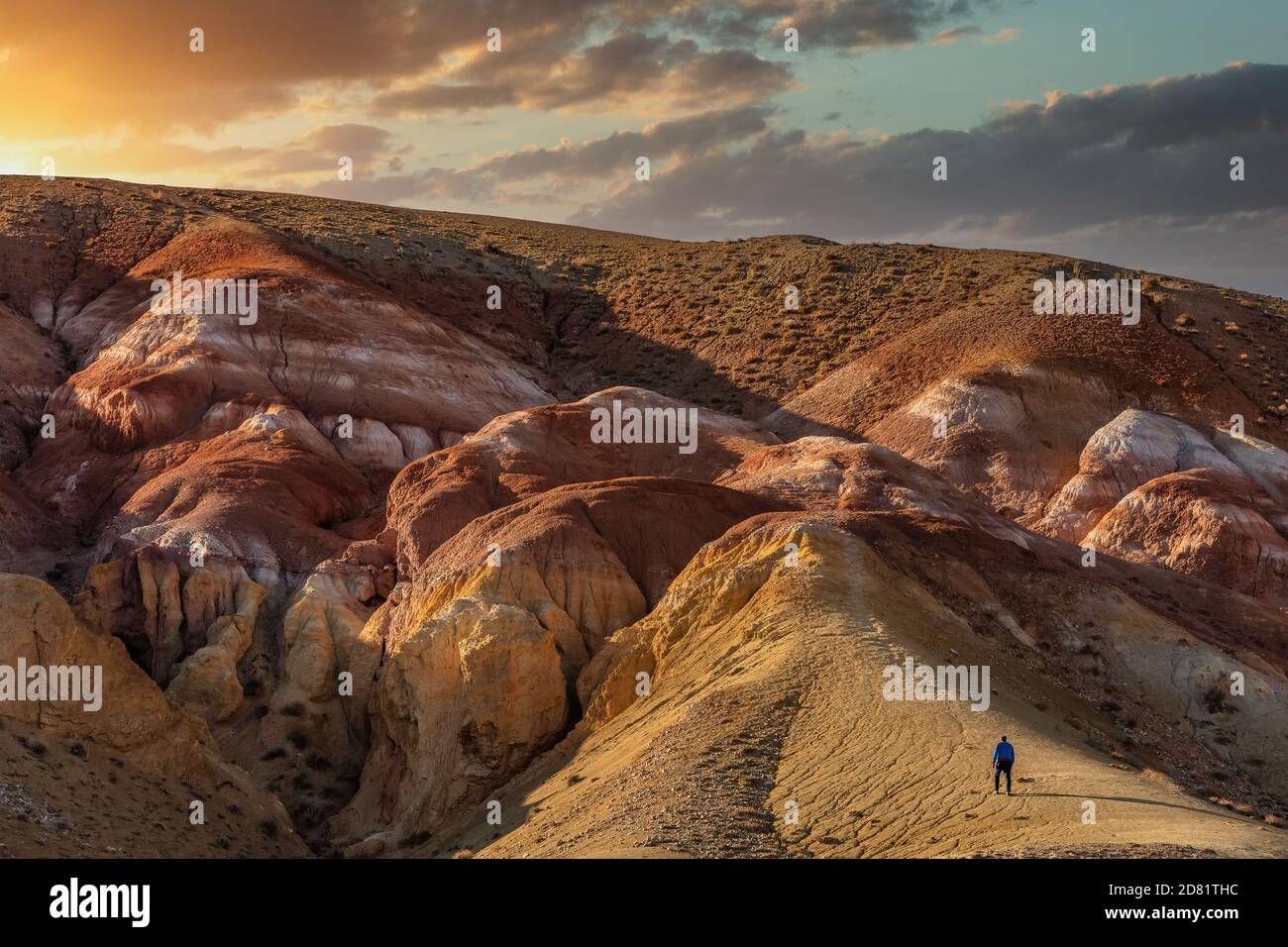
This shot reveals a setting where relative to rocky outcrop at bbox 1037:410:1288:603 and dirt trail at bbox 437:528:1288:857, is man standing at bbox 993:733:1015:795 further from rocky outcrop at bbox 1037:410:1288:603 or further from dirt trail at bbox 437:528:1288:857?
rocky outcrop at bbox 1037:410:1288:603

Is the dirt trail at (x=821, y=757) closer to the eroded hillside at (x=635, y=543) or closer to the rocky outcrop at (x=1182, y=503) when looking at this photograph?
the eroded hillside at (x=635, y=543)

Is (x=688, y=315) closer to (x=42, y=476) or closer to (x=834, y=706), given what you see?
(x=42, y=476)

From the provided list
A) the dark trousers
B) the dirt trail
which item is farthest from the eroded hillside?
the dark trousers

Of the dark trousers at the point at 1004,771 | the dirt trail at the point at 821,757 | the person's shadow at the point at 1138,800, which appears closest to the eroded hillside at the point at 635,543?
the dirt trail at the point at 821,757

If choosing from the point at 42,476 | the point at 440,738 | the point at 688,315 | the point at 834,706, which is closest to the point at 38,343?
the point at 42,476

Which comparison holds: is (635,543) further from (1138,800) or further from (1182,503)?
(1182,503)

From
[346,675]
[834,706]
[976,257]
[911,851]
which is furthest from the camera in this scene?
[976,257]

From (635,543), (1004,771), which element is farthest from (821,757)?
(635,543)

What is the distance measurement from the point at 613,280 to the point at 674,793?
77.4m

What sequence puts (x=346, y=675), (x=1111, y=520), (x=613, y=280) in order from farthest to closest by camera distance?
(x=613, y=280)
(x=1111, y=520)
(x=346, y=675)

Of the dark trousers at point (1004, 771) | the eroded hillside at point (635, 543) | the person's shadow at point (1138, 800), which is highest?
the eroded hillside at point (635, 543)

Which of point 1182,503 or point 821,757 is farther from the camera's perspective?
point 1182,503

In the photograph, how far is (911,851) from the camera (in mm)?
30609

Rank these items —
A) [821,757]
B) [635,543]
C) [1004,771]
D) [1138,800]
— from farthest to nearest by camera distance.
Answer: [635,543] → [821,757] → [1004,771] → [1138,800]
